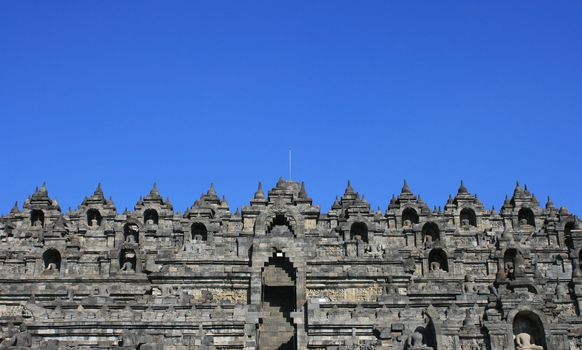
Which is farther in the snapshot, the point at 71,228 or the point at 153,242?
the point at 71,228

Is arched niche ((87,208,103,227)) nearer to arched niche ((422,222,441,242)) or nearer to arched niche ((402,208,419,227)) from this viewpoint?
arched niche ((402,208,419,227))

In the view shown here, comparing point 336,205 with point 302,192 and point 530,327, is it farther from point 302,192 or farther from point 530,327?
point 530,327

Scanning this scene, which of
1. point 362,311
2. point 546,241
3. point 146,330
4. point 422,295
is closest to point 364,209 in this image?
point 546,241

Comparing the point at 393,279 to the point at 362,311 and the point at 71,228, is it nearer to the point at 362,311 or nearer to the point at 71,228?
the point at 362,311

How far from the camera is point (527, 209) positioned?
240ft

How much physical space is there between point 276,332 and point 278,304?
391 cm

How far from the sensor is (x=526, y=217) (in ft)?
240

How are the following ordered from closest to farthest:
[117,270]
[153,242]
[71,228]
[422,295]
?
[422,295] < [117,270] < [153,242] < [71,228]

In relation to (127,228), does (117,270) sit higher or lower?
lower

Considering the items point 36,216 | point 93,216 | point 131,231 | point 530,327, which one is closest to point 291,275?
point 530,327

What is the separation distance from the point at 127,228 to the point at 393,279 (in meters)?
25.5

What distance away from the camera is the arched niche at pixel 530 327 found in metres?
38.4

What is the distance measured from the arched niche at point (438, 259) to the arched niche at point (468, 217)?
11.5 m

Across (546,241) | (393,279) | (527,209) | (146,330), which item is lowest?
(146,330)
